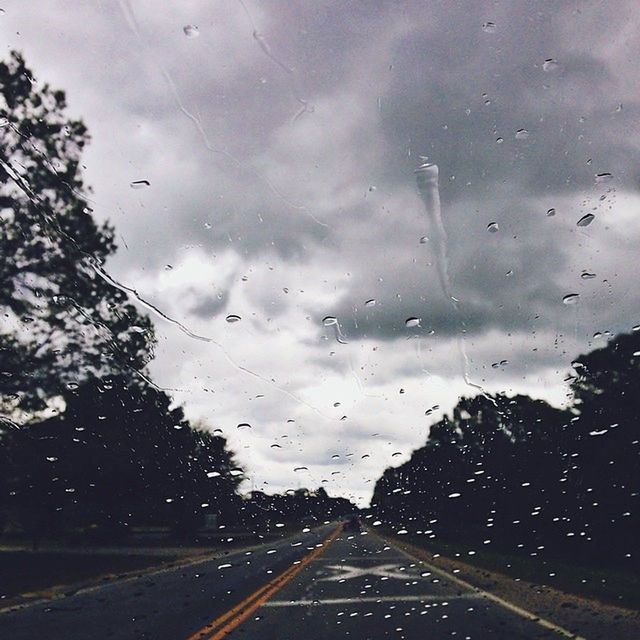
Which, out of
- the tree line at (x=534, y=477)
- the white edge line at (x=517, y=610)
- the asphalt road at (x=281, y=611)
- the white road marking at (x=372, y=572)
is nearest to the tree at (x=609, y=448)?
the tree line at (x=534, y=477)

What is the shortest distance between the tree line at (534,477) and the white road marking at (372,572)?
113 centimetres

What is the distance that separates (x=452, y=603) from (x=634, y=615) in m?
2.44

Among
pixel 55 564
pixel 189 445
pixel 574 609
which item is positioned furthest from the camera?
pixel 55 564

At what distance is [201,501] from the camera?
13.2 metres

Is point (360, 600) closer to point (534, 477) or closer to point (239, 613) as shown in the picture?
point (239, 613)

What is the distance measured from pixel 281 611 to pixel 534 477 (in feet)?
25.3

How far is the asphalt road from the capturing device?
25.7ft

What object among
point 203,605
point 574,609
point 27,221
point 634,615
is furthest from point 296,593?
point 27,221

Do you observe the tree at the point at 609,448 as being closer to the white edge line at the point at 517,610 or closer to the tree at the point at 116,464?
the white edge line at the point at 517,610

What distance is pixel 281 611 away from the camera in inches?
389

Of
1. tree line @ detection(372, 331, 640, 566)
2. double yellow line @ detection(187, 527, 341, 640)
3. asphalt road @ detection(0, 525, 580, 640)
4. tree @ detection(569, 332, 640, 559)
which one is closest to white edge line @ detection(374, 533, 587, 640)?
asphalt road @ detection(0, 525, 580, 640)

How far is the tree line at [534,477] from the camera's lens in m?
13.2

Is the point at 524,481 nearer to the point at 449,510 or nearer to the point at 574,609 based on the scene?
the point at 449,510

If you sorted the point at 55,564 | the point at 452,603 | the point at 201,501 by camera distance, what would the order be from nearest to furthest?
1. the point at 452,603
2. the point at 201,501
3. the point at 55,564
